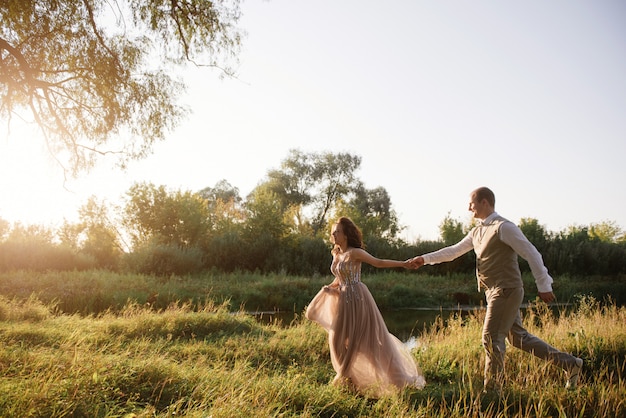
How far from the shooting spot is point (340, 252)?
6.32 m

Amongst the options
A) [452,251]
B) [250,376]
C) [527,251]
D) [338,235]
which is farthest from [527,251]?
[250,376]

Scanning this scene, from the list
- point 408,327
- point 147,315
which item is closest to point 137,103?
point 147,315

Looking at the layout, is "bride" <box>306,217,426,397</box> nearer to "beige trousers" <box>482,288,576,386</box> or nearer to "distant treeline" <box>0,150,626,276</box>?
"beige trousers" <box>482,288,576,386</box>

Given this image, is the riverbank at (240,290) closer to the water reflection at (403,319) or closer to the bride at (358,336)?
the water reflection at (403,319)

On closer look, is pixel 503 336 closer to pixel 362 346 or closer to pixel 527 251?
pixel 527 251

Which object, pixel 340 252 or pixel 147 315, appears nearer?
pixel 340 252

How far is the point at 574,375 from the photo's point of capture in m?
5.49

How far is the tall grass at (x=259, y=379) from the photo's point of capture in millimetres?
4418

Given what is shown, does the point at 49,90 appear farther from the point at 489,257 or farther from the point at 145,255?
the point at 145,255

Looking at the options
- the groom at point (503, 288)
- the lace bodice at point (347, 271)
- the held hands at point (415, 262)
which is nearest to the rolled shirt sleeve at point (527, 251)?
the groom at point (503, 288)

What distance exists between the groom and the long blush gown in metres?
0.97

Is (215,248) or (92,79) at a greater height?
(92,79)

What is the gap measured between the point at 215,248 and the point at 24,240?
8874mm

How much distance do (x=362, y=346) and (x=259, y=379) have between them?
1.30 meters
